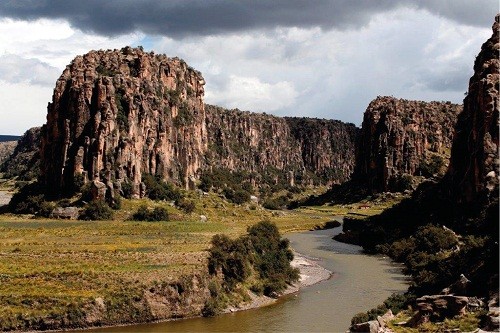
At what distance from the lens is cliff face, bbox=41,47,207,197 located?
147 m

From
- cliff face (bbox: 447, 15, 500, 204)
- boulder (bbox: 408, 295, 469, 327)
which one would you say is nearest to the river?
boulder (bbox: 408, 295, 469, 327)

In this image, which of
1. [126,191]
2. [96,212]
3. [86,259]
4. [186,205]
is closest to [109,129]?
[126,191]

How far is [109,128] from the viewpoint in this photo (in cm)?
14912

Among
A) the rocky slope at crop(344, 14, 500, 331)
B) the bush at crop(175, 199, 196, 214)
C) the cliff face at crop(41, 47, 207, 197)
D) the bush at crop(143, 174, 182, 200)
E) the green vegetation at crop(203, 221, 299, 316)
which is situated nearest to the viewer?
the rocky slope at crop(344, 14, 500, 331)

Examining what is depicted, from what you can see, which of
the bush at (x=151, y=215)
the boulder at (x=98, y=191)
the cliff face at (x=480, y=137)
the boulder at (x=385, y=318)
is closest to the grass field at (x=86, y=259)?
the bush at (x=151, y=215)

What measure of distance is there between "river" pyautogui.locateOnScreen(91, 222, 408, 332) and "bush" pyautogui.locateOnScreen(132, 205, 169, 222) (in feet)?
110

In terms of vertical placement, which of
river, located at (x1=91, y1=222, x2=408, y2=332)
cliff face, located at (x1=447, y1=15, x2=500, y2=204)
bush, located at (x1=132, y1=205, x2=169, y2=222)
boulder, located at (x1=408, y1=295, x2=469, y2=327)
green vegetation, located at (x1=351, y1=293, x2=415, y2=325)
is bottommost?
river, located at (x1=91, y1=222, x2=408, y2=332)

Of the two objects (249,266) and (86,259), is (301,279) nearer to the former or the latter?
(249,266)

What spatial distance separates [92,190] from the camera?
13650 cm

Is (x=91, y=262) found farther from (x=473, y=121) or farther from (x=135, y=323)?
(x=473, y=121)

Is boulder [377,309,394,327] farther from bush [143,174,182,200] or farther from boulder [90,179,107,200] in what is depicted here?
bush [143,174,182,200]

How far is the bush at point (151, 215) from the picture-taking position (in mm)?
130750

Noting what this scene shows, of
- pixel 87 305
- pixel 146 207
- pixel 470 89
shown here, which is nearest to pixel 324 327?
pixel 87 305

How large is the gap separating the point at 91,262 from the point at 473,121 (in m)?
80.0
